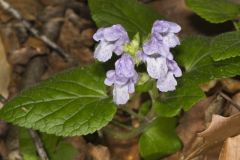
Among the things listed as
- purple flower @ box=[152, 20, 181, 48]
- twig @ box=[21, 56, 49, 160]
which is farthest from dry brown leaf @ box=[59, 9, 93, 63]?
purple flower @ box=[152, 20, 181, 48]

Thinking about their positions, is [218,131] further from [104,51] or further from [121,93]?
[104,51]

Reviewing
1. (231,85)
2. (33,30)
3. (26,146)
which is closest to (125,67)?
(26,146)

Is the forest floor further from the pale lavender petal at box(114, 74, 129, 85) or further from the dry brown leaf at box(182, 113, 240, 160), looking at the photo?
the pale lavender petal at box(114, 74, 129, 85)

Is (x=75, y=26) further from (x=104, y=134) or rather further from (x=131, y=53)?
(x=131, y=53)

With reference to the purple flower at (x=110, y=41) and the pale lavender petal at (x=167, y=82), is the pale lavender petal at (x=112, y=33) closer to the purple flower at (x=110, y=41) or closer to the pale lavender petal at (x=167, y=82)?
the purple flower at (x=110, y=41)

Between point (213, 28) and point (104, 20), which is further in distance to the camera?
point (213, 28)

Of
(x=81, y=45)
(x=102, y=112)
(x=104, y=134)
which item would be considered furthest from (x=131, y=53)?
(x=81, y=45)
